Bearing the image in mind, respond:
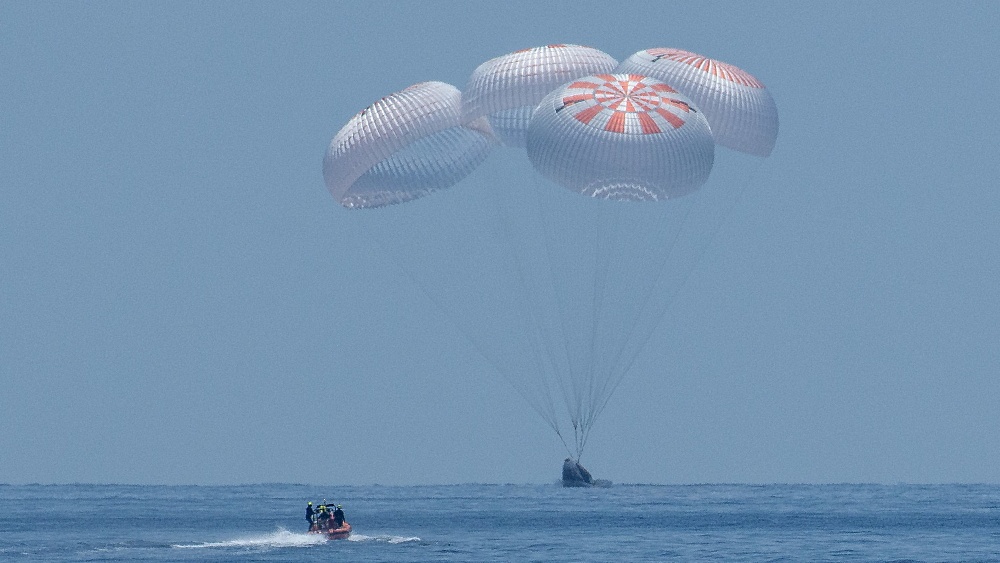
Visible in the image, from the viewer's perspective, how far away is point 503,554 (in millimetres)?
42812

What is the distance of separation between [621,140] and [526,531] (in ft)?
65.0

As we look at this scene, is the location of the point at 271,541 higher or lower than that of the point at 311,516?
lower

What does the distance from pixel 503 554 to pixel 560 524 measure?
12345 millimetres

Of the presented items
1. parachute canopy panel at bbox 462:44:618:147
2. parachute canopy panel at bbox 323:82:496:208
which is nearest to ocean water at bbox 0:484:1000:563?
parachute canopy panel at bbox 323:82:496:208

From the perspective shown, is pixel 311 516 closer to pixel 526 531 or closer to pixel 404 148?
pixel 526 531

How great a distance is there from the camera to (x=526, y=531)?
170ft

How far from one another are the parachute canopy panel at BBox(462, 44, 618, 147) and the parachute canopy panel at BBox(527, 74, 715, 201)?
1.23 meters

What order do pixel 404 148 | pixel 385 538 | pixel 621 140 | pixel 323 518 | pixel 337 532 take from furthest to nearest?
pixel 385 538 → pixel 323 518 → pixel 337 532 → pixel 404 148 → pixel 621 140

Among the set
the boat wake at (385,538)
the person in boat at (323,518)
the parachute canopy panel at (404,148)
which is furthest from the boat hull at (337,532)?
the parachute canopy panel at (404,148)

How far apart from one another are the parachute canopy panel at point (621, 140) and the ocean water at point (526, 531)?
1069 cm

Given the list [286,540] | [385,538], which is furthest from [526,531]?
[286,540]

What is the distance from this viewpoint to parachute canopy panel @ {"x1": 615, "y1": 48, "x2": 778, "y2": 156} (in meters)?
37.5

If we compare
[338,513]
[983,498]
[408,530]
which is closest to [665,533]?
[408,530]

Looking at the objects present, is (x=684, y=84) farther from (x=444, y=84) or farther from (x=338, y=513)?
(x=338, y=513)
